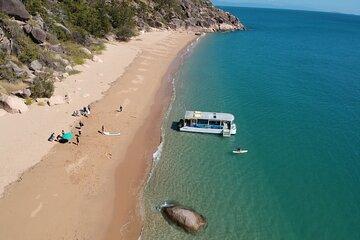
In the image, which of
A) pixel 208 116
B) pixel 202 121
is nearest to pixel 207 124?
pixel 202 121

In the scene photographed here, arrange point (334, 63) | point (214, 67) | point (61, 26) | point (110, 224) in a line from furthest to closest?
1. point (334, 63)
2. point (214, 67)
3. point (61, 26)
4. point (110, 224)

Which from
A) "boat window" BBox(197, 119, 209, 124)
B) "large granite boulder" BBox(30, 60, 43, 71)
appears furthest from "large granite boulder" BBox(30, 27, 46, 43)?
Result: "boat window" BBox(197, 119, 209, 124)

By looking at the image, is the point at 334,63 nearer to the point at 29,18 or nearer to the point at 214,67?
the point at 214,67

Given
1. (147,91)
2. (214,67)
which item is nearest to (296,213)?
(147,91)

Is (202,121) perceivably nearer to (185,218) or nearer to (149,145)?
(149,145)

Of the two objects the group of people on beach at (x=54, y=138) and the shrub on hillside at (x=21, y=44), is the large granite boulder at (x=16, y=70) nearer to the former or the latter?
the shrub on hillside at (x=21, y=44)

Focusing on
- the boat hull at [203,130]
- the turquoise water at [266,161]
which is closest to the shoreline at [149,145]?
the turquoise water at [266,161]

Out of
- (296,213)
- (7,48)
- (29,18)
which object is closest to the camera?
(296,213)

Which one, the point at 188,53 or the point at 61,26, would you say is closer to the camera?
the point at 61,26
